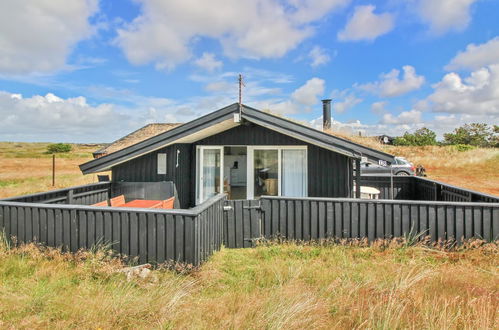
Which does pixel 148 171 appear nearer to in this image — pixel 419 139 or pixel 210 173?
pixel 210 173

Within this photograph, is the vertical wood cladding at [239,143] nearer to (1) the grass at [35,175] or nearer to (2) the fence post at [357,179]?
(2) the fence post at [357,179]

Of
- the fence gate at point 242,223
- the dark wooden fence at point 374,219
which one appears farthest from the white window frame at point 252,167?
the dark wooden fence at point 374,219

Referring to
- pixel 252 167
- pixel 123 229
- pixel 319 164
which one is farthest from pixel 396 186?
pixel 123 229

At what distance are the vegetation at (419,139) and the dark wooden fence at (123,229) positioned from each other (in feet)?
173

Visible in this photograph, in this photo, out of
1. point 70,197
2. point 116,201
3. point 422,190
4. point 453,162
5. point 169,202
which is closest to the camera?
point 70,197

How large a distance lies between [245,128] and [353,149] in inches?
122

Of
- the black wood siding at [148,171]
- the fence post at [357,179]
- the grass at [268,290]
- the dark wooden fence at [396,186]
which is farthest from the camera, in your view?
the dark wooden fence at [396,186]

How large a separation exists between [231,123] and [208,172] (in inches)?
71.5

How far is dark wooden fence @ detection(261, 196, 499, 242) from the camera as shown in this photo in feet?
16.5

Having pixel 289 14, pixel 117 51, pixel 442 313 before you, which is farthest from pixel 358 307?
pixel 117 51

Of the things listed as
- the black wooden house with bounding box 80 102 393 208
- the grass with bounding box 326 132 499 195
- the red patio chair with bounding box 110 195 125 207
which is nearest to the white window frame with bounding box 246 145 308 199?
the black wooden house with bounding box 80 102 393 208

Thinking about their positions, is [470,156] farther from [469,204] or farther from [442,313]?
[442,313]

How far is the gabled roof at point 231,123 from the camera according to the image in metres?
6.97

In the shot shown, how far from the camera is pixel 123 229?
4.62 meters
